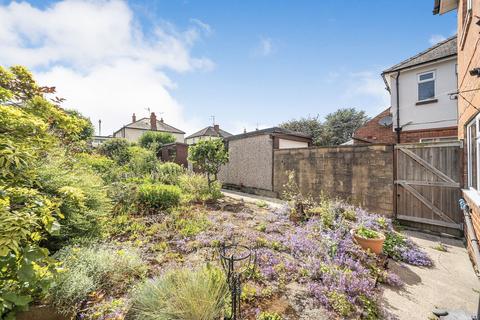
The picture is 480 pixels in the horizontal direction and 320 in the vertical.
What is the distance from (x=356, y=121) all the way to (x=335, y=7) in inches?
863

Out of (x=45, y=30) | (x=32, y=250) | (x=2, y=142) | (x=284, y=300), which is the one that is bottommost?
(x=284, y=300)

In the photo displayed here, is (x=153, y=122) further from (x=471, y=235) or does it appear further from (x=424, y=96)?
(x=471, y=235)

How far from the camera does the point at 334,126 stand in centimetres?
2538

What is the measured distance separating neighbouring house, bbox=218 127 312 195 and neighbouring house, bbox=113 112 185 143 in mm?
18510

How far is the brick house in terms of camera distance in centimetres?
845

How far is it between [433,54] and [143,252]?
1286 cm

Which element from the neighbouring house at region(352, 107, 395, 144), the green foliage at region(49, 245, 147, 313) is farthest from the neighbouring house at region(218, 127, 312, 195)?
the green foliage at region(49, 245, 147, 313)

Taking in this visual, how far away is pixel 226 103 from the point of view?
43.4ft

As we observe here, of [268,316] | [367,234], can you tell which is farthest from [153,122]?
[268,316]

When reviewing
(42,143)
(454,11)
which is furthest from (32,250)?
(454,11)

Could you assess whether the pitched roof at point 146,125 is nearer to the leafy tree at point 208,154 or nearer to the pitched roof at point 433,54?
the leafy tree at point 208,154

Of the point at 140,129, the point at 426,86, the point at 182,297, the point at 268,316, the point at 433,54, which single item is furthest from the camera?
the point at 140,129

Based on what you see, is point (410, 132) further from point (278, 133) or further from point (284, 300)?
point (284, 300)

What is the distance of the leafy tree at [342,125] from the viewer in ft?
80.6
